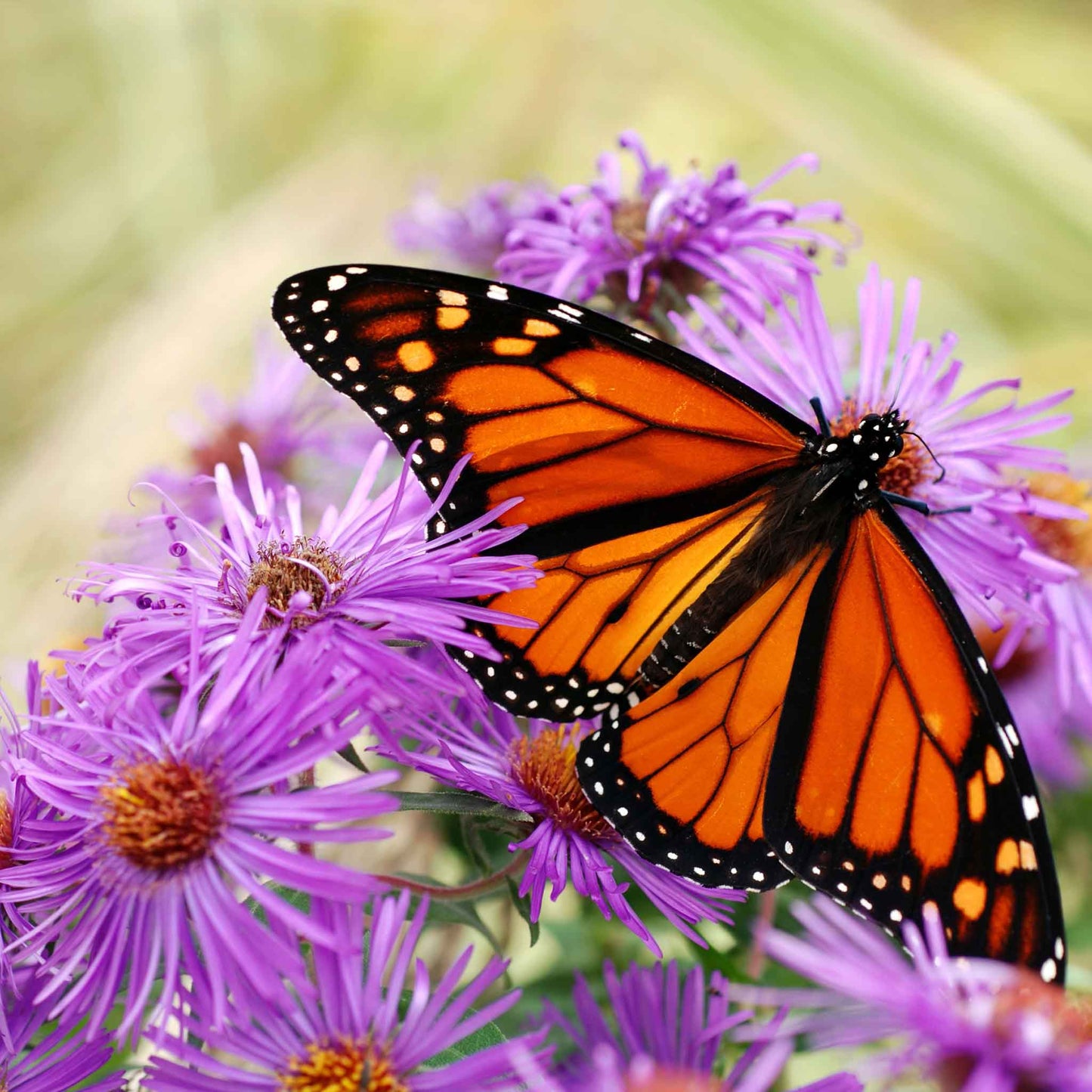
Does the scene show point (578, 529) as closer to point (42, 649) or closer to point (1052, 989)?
point (1052, 989)

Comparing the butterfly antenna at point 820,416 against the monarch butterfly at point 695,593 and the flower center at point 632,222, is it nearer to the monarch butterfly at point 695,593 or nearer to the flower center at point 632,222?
the monarch butterfly at point 695,593

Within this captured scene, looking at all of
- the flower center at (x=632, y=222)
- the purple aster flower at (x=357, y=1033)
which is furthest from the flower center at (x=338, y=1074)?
the flower center at (x=632, y=222)

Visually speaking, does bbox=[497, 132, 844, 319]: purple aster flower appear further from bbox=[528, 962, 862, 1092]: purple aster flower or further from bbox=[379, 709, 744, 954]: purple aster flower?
bbox=[528, 962, 862, 1092]: purple aster flower

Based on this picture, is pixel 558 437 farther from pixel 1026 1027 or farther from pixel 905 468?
pixel 1026 1027

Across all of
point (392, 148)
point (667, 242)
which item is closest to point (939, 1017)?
point (667, 242)

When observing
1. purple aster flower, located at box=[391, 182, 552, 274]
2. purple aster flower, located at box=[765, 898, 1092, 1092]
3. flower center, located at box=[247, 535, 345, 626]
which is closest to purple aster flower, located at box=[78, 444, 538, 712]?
flower center, located at box=[247, 535, 345, 626]

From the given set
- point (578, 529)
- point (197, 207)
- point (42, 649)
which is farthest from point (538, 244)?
point (197, 207)
